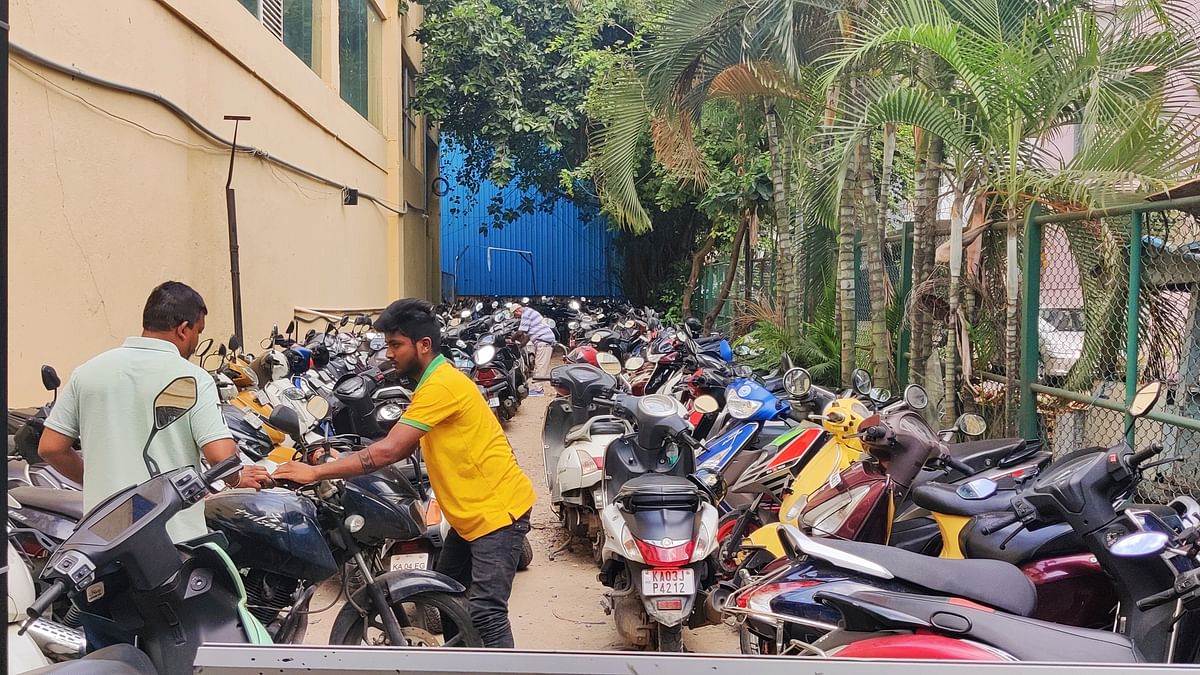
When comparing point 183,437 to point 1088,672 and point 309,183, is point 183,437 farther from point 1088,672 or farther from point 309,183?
point 309,183

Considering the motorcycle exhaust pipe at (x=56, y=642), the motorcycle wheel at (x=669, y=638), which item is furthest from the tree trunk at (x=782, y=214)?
the motorcycle exhaust pipe at (x=56, y=642)

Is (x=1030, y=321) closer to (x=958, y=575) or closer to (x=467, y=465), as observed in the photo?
(x=958, y=575)

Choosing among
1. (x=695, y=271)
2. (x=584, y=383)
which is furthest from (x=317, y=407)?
(x=695, y=271)

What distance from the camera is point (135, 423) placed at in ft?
10.4

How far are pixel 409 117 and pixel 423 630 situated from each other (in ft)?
66.3

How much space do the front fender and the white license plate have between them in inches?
26.0

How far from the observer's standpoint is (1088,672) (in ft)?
5.57

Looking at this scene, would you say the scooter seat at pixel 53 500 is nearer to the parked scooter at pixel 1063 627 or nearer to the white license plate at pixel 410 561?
the white license plate at pixel 410 561

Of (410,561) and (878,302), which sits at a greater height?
(878,302)

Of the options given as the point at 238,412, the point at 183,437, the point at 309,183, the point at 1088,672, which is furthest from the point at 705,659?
the point at 309,183

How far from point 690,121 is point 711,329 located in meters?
7.49

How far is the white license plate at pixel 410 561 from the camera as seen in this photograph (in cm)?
426

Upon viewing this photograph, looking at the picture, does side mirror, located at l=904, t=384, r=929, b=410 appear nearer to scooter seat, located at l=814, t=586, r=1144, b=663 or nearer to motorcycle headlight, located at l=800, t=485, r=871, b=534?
motorcycle headlight, located at l=800, t=485, r=871, b=534

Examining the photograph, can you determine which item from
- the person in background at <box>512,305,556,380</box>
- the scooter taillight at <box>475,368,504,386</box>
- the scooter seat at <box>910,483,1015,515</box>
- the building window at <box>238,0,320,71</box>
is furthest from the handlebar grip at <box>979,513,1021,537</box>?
the person in background at <box>512,305,556,380</box>
